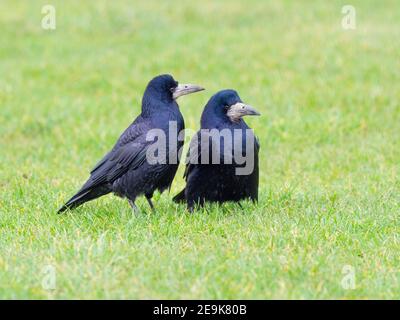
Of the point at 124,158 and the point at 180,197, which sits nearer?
the point at 124,158

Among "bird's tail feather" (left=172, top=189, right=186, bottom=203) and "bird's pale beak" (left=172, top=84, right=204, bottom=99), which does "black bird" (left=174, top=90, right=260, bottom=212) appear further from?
"bird's pale beak" (left=172, top=84, right=204, bottom=99)

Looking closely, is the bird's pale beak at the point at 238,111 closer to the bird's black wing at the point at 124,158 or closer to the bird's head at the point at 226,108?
the bird's head at the point at 226,108

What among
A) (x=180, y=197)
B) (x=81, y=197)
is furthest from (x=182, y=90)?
(x=81, y=197)

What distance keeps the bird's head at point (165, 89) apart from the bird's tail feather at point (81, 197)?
90cm

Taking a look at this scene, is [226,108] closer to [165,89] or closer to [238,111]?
[238,111]

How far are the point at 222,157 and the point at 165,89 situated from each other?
0.84m

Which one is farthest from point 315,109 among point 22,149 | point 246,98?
point 22,149

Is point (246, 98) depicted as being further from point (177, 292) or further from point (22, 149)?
point (177, 292)

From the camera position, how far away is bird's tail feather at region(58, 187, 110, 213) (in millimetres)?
6840

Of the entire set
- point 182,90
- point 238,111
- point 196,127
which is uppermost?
point 182,90

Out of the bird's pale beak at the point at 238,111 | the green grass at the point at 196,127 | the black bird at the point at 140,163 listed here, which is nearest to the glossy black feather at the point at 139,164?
the black bird at the point at 140,163

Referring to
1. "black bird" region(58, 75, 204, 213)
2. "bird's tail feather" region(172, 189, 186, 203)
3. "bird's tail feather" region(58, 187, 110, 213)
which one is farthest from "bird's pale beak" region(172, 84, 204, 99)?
"bird's tail feather" region(58, 187, 110, 213)

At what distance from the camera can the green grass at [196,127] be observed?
17.0ft

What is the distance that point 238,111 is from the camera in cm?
692
